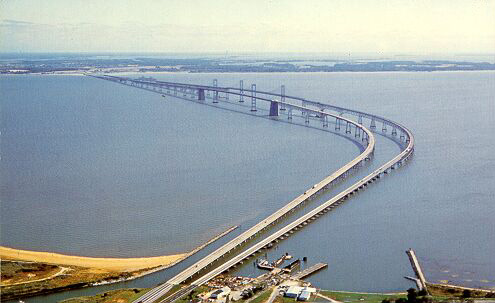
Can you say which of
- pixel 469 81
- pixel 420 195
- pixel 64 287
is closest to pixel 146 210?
pixel 64 287

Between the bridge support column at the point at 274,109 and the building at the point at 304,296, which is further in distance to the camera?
the bridge support column at the point at 274,109

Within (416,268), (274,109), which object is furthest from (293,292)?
(274,109)

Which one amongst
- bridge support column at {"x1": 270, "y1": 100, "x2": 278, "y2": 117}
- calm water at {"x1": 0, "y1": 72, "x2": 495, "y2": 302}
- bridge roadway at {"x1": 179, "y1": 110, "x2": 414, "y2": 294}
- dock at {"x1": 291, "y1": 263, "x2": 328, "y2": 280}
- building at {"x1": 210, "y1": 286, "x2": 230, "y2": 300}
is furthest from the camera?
bridge support column at {"x1": 270, "y1": 100, "x2": 278, "y2": 117}

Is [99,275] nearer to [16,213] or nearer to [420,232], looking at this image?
[16,213]

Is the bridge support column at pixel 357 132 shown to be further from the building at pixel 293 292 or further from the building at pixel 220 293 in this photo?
the building at pixel 220 293

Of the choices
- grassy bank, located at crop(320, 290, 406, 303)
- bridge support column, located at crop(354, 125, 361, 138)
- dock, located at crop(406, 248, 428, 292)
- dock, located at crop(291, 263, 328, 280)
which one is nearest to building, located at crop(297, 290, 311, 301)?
grassy bank, located at crop(320, 290, 406, 303)

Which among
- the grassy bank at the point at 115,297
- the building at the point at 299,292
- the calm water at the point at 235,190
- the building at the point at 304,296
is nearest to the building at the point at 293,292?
the building at the point at 299,292

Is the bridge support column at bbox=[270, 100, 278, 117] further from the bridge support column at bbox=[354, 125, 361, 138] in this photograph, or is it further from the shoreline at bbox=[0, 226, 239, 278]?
the shoreline at bbox=[0, 226, 239, 278]

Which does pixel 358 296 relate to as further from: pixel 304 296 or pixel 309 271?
pixel 309 271
